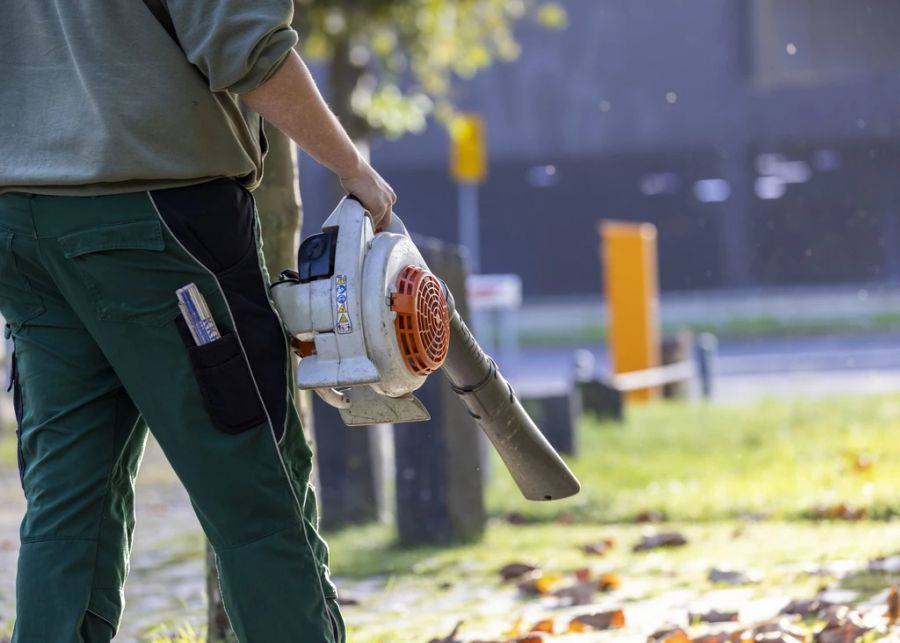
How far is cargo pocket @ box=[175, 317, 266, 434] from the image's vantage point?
82.7 inches

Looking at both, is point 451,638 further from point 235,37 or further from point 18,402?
point 235,37

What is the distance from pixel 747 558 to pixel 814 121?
2037 centimetres

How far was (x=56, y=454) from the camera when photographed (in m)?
2.25

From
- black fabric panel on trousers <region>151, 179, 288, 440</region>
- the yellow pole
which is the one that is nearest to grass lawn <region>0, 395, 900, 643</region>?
black fabric panel on trousers <region>151, 179, 288, 440</region>

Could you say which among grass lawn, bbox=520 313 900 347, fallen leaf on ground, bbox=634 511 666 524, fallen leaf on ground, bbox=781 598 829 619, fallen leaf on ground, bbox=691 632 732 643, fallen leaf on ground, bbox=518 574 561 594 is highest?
grass lawn, bbox=520 313 900 347

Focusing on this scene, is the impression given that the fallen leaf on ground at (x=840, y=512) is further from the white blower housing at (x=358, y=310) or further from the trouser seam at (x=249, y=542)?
the trouser seam at (x=249, y=542)

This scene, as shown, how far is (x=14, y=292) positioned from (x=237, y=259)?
1.27 ft

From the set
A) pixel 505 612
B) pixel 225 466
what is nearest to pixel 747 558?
pixel 505 612

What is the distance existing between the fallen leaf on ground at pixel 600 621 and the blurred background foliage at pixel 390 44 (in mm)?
5661

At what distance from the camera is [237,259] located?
7.16 feet

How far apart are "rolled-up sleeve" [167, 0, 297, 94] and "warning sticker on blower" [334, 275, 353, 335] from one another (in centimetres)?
35

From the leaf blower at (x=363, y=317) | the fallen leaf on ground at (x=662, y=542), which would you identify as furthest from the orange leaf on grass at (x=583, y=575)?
the leaf blower at (x=363, y=317)

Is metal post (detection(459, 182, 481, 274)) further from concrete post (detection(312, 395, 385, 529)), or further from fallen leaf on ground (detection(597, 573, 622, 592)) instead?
fallen leaf on ground (detection(597, 573, 622, 592))

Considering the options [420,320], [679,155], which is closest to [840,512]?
[420,320]
